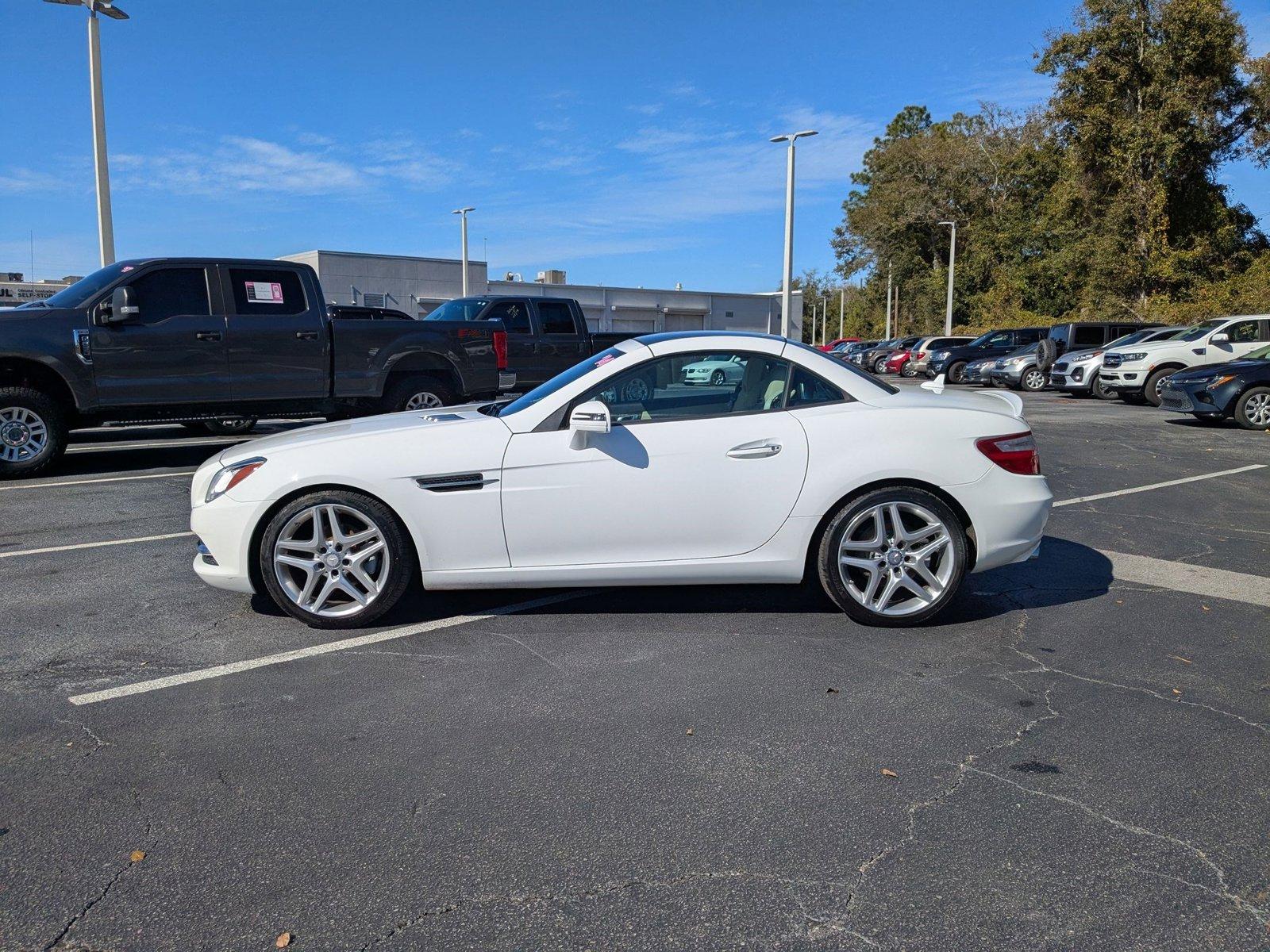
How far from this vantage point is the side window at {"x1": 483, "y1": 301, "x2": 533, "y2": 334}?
16391mm

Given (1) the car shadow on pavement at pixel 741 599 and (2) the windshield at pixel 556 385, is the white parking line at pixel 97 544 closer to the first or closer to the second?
(1) the car shadow on pavement at pixel 741 599

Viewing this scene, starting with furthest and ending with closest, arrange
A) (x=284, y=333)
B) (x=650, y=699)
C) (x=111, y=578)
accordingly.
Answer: (x=284, y=333) → (x=111, y=578) → (x=650, y=699)

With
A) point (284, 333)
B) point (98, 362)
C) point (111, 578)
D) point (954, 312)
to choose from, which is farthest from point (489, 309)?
point (954, 312)

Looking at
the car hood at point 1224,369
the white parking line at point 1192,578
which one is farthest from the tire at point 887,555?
the car hood at point 1224,369

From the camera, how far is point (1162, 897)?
2582 mm

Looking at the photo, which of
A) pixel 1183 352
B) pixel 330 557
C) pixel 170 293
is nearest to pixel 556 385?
pixel 330 557

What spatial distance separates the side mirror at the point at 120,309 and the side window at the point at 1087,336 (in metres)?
22.0

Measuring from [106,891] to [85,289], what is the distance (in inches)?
337

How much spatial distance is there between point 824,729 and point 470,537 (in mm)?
1964

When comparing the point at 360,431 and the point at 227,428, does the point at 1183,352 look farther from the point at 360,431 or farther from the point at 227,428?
the point at 360,431

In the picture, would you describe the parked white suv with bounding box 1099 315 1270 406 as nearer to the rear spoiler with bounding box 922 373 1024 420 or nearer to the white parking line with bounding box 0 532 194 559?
the rear spoiler with bounding box 922 373 1024 420

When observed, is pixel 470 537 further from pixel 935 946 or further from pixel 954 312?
pixel 954 312

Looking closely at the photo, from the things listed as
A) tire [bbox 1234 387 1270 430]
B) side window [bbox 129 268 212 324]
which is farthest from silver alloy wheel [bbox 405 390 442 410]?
tire [bbox 1234 387 1270 430]

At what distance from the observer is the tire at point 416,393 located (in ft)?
36.9
